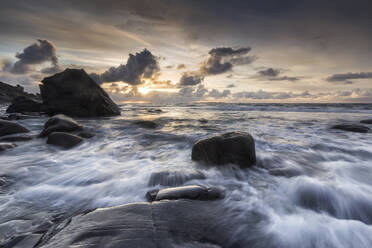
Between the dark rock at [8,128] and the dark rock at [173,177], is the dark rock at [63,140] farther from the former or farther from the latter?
the dark rock at [173,177]

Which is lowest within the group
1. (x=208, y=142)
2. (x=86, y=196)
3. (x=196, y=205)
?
(x=86, y=196)

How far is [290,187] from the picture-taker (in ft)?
8.48

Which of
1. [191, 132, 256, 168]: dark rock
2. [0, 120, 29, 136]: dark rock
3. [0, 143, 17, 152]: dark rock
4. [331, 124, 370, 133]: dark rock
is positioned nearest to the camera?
[191, 132, 256, 168]: dark rock

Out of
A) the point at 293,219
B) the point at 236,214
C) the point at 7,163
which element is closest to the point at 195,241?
the point at 236,214

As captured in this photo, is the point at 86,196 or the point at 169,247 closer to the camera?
the point at 169,247

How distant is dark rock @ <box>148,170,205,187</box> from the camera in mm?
2707

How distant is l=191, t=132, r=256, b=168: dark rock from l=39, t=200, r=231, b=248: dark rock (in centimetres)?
150

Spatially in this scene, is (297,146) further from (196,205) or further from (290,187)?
(196,205)

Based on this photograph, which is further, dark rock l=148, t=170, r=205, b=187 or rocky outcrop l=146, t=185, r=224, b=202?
dark rock l=148, t=170, r=205, b=187

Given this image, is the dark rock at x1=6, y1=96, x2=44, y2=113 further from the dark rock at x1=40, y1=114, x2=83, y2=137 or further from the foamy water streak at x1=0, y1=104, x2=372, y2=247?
the foamy water streak at x1=0, y1=104, x2=372, y2=247

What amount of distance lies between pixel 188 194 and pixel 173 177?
0.79 metres

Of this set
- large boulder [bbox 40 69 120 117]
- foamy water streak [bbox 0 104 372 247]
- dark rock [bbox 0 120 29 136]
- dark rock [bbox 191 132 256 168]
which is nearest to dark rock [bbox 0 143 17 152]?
foamy water streak [bbox 0 104 372 247]

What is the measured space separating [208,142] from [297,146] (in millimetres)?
2946

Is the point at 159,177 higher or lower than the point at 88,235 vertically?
lower
